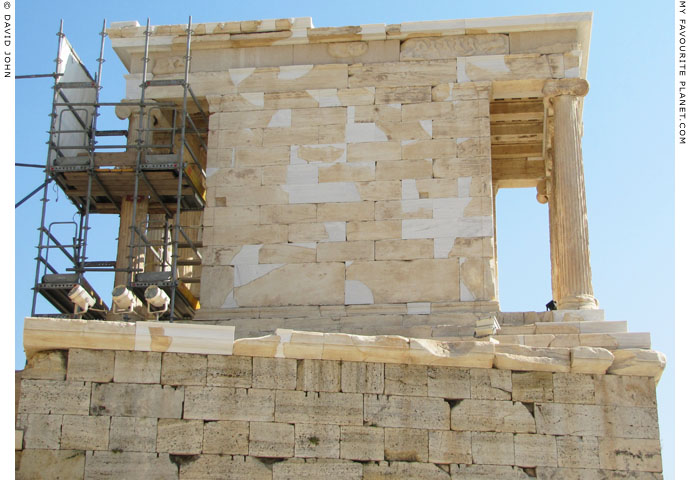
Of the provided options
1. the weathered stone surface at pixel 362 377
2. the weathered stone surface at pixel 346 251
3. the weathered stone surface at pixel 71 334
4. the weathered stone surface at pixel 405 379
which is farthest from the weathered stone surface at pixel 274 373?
the weathered stone surface at pixel 346 251

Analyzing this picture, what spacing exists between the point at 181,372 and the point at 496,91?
7951 mm

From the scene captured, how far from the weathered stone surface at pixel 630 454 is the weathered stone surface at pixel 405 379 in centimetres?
238

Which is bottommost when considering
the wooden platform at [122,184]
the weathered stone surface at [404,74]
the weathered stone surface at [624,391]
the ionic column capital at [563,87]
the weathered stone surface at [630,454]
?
the weathered stone surface at [630,454]

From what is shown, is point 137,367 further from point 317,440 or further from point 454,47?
point 454,47

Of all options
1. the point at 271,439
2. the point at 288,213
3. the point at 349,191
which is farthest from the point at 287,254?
the point at 271,439

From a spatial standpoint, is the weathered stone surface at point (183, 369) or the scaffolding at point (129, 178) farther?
the scaffolding at point (129, 178)

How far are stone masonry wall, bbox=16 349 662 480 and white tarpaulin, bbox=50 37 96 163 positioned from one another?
6326 mm

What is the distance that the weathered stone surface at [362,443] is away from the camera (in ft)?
51.0

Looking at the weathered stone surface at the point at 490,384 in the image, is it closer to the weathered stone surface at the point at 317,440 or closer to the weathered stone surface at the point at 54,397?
the weathered stone surface at the point at 317,440

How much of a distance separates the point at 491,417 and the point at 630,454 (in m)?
1.80

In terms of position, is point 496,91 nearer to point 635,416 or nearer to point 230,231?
point 230,231

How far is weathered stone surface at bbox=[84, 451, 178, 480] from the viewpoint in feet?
50.0

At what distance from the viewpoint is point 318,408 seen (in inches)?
620

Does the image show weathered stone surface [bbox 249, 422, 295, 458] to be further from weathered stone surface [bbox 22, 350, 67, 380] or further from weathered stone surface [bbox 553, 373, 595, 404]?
weathered stone surface [bbox 553, 373, 595, 404]
